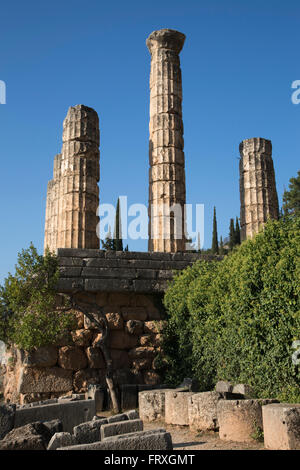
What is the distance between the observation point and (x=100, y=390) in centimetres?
942

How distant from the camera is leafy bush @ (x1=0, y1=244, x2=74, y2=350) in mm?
9328

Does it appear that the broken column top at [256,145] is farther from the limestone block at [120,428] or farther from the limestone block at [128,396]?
the limestone block at [120,428]

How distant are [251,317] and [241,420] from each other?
1.57 metres

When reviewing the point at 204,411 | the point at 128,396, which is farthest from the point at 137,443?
the point at 128,396

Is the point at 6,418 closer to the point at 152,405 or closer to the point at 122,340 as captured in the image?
the point at 152,405

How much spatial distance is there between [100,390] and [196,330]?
225 cm

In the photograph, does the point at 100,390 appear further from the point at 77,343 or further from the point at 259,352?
the point at 259,352

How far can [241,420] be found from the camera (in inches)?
242

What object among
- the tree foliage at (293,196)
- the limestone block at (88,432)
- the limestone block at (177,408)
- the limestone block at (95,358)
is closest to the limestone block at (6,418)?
the limestone block at (88,432)

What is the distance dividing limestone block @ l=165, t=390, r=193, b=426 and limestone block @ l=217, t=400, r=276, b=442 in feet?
3.36

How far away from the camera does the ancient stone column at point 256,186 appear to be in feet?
52.4

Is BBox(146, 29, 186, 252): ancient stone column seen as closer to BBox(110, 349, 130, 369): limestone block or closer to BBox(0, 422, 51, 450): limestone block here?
BBox(110, 349, 130, 369): limestone block

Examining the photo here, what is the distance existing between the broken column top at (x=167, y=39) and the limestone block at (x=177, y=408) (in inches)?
446
